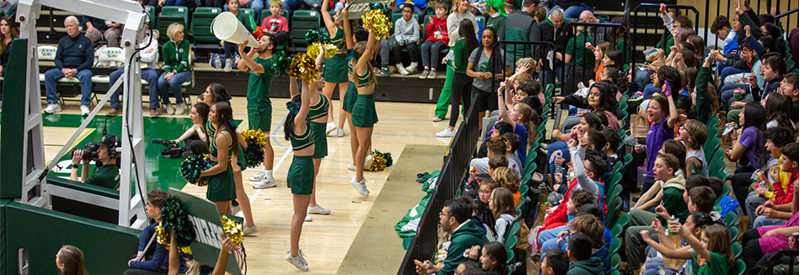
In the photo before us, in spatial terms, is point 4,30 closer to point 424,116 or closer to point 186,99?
point 186,99

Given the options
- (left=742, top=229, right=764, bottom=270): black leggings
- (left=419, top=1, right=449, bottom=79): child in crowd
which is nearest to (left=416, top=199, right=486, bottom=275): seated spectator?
(left=742, top=229, right=764, bottom=270): black leggings

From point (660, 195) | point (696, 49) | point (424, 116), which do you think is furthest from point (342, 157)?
point (660, 195)

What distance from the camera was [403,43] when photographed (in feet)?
40.6

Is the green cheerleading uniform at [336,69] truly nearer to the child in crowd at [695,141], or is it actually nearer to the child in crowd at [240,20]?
the child in crowd at [240,20]

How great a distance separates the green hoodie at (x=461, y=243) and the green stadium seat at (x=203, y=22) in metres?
9.23

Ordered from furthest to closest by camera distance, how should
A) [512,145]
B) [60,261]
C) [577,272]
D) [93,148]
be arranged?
[93,148], [512,145], [60,261], [577,272]

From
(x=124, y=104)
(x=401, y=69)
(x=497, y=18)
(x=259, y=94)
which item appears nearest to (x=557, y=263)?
(x=124, y=104)

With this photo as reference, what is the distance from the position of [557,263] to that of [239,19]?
→ 30.7ft

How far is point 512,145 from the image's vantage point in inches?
245

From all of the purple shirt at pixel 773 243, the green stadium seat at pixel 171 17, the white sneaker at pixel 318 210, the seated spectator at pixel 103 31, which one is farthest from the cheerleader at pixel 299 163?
the green stadium seat at pixel 171 17

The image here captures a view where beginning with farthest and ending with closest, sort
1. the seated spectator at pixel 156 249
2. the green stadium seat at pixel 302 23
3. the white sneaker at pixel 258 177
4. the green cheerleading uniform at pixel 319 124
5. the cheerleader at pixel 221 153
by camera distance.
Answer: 1. the green stadium seat at pixel 302 23
2. the white sneaker at pixel 258 177
3. the green cheerleading uniform at pixel 319 124
4. the cheerleader at pixel 221 153
5. the seated spectator at pixel 156 249

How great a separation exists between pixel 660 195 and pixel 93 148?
4623 millimetres

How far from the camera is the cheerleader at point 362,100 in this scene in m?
7.89

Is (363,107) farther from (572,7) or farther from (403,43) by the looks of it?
(572,7)
